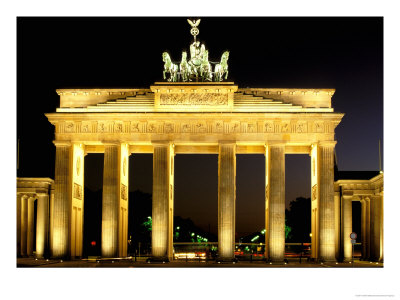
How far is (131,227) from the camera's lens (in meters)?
119

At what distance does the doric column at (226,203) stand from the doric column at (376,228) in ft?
48.4

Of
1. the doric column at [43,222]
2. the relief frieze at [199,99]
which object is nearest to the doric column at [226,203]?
the relief frieze at [199,99]

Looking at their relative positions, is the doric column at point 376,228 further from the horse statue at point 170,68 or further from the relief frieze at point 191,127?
the horse statue at point 170,68

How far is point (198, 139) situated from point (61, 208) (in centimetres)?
1485

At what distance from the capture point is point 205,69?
225 ft

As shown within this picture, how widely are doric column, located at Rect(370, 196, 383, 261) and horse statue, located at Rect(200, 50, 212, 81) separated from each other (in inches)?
832

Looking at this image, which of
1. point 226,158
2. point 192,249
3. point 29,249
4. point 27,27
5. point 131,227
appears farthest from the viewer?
point 131,227

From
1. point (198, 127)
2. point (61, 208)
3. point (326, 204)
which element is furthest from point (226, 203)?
point (61, 208)

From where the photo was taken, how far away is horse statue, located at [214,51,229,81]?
2680 inches

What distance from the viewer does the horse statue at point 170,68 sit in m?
67.9

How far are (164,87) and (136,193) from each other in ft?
223

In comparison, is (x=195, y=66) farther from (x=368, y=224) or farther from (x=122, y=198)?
(x=368, y=224)

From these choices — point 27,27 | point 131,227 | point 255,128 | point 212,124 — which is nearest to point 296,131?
point 255,128

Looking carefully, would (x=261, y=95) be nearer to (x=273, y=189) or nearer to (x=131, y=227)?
(x=273, y=189)
